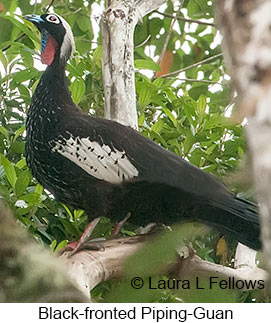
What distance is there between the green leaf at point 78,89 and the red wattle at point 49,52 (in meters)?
0.04

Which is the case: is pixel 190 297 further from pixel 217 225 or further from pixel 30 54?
pixel 30 54

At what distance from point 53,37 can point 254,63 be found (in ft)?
1.57

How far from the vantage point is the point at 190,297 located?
784 millimetres

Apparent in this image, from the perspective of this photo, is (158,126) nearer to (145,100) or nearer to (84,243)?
(145,100)

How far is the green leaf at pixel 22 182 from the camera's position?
802mm

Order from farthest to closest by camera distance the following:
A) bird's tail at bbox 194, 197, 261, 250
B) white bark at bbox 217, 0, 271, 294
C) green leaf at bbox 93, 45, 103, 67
→ 1. green leaf at bbox 93, 45, 103, 67
2. bird's tail at bbox 194, 197, 261, 250
3. white bark at bbox 217, 0, 271, 294

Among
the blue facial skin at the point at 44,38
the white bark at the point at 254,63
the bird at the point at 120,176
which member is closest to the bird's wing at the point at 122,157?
the bird at the point at 120,176

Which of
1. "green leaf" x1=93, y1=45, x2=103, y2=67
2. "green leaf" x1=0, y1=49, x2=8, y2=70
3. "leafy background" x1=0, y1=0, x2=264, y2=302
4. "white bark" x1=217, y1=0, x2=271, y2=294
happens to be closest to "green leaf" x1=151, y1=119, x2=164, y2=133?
"leafy background" x1=0, y1=0, x2=264, y2=302

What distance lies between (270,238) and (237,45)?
0.11 meters

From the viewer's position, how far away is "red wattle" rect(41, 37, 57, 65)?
829 mm

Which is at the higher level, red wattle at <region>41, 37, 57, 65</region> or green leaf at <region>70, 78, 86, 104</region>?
red wattle at <region>41, 37, 57, 65</region>

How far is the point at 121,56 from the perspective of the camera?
837 mm
